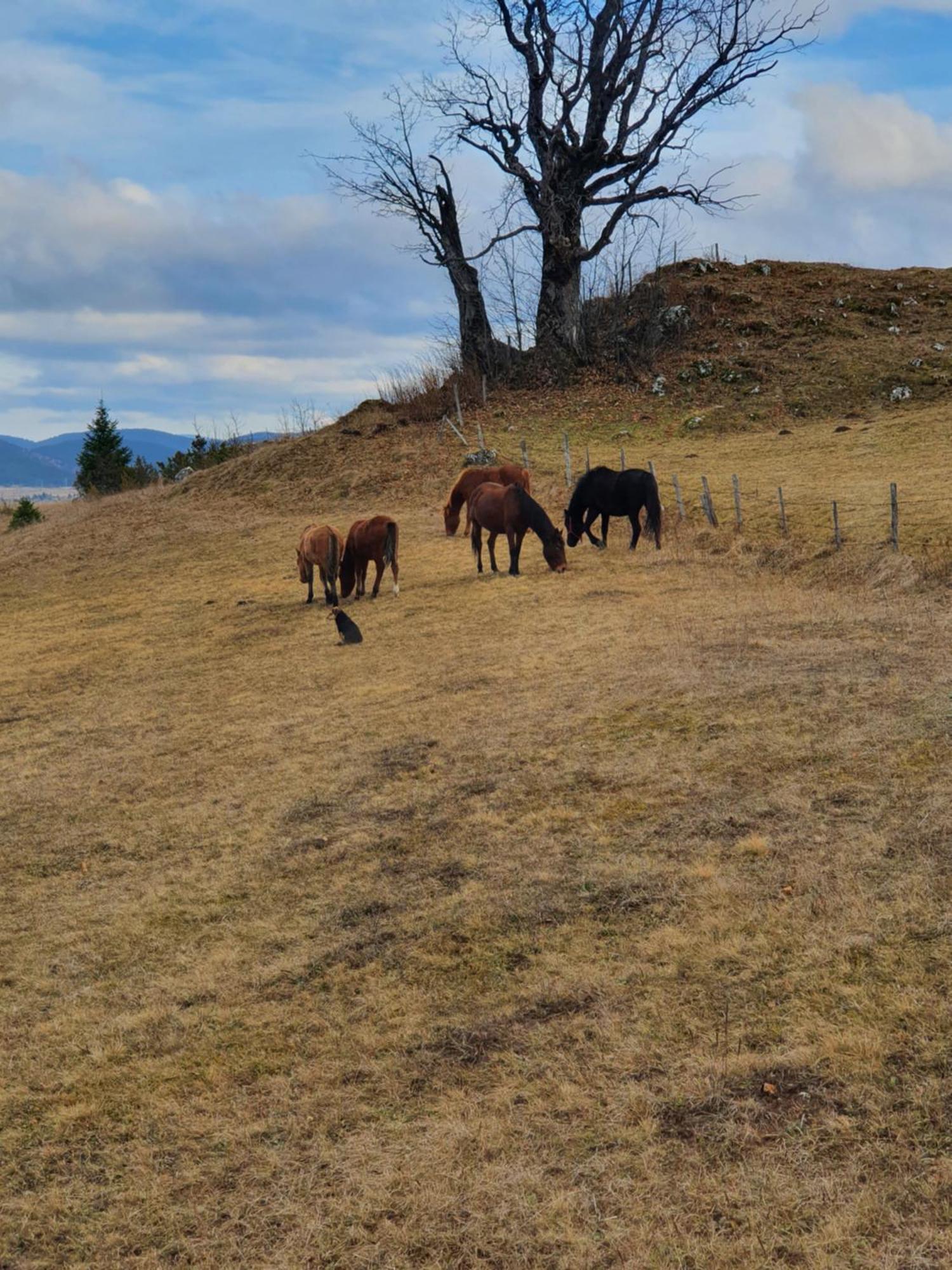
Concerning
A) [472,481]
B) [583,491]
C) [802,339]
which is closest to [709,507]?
[583,491]

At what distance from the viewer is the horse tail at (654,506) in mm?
18750

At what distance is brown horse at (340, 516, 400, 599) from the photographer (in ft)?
57.5

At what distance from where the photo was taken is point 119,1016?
6176mm

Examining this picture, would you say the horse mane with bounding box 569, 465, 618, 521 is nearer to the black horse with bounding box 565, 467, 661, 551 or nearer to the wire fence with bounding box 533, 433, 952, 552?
the black horse with bounding box 565, 467, 661, 551

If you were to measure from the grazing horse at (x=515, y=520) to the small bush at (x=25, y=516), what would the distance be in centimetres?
2956

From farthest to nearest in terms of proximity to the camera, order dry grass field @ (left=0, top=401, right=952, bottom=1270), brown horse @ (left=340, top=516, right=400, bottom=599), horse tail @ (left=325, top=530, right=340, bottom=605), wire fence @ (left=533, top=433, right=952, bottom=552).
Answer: brown horse @ (left=340, top=516, right=400, bottom=599)
horse tail @ (left=325, top=530, right=340, bottom=605)
wire fence @ (left=533, top=433, right=952, bottom=552)
dry grass field @ (left=0, top=401, right=952, bottom=1270)

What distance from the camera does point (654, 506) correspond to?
18828mm

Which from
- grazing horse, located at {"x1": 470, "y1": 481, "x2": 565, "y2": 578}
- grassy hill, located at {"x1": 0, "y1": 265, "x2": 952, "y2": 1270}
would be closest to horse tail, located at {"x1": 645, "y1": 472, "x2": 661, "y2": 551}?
grazing horse, located at {"x1": 470, "y1": 481, "x2": 565, "y2": 578}

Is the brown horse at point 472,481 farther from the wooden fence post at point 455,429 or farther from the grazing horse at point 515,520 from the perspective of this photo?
the wooden fence post at point 455,429

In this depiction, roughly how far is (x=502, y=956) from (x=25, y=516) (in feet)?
143

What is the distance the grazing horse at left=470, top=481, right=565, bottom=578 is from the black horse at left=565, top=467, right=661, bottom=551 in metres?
1.52

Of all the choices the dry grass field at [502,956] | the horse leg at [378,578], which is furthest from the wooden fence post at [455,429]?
the dry grass field at [502,956]

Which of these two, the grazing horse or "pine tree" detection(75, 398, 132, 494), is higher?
"pine tree" detection(75, 398, 132, 494)

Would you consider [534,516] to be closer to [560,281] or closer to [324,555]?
[324,555]
